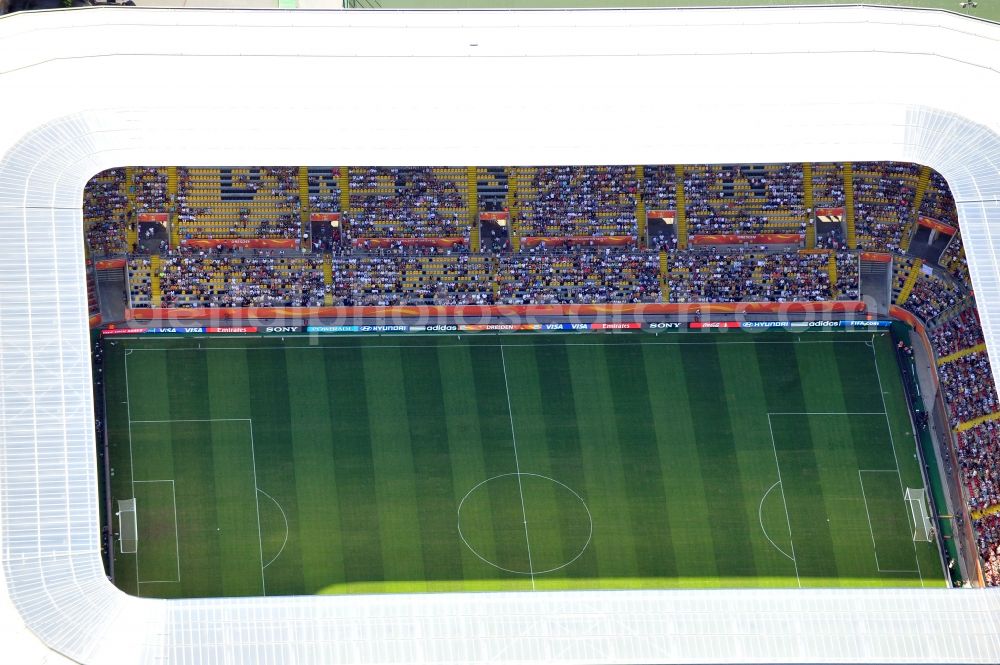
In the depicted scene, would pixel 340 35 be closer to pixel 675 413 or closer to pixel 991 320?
pixel 675 413

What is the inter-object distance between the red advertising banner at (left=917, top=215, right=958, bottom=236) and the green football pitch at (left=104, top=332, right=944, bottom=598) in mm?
5844

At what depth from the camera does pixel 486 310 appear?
44.8 meters

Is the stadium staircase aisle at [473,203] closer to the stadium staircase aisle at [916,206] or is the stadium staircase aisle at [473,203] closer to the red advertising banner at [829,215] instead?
the red advertising banner at [829,215]

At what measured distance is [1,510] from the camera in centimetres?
3522

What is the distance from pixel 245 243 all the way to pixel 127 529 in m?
12.5

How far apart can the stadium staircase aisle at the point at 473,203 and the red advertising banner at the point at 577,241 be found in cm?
204

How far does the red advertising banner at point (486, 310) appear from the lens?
144 ft

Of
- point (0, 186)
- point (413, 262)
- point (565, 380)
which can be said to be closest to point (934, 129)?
point (565, 380)

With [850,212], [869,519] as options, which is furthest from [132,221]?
[869,519]

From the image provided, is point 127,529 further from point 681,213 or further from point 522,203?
point 681,213

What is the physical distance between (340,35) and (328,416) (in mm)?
15239

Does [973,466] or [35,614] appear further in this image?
[973,466]

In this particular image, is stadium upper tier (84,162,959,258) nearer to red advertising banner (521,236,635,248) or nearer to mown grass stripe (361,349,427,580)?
red advertising banner (521,236,635,248)

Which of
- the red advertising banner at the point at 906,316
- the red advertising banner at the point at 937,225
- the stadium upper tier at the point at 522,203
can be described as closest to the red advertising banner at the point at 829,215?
the stadium upper tier at the point at 522,203
